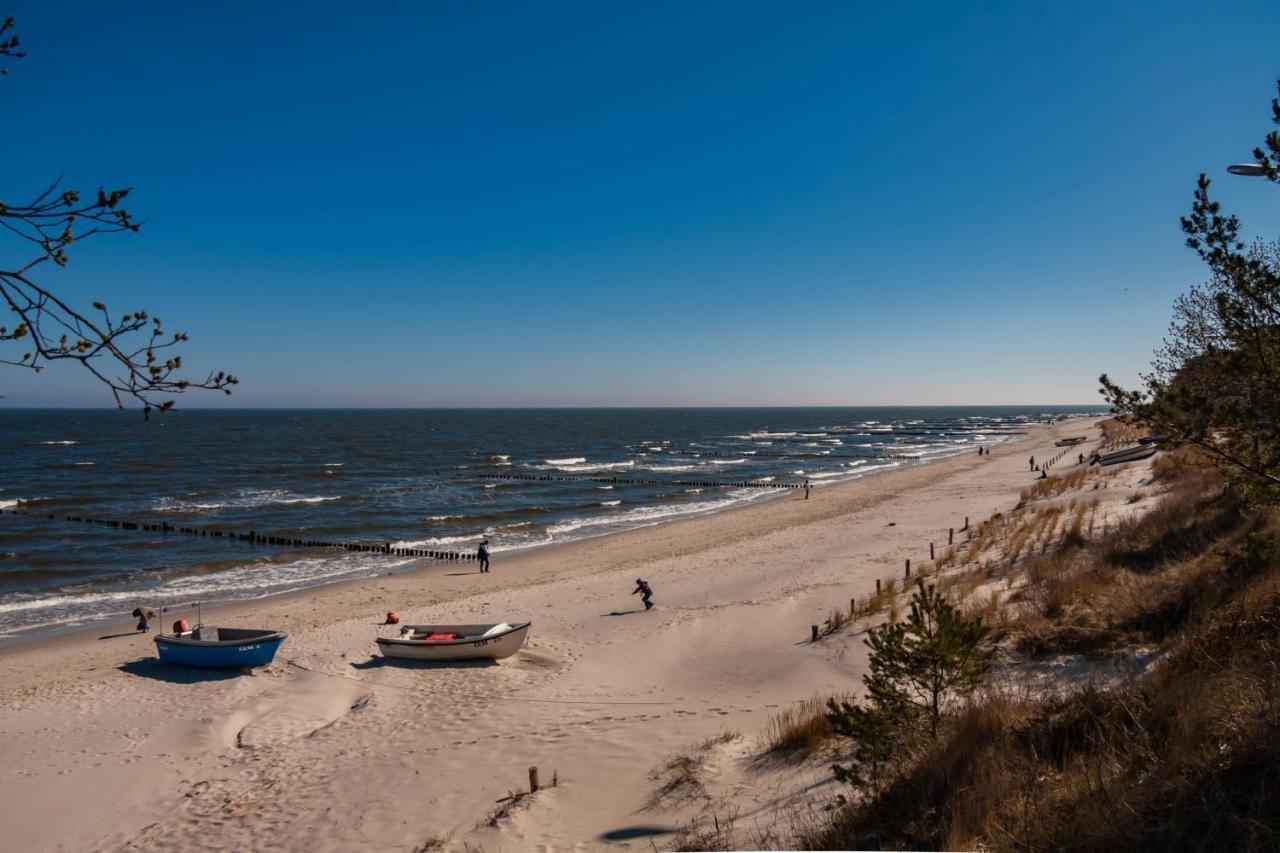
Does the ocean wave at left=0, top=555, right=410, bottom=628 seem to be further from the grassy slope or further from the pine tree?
the grassy slope

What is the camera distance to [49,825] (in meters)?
10.6

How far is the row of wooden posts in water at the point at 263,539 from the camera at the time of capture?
32.6m

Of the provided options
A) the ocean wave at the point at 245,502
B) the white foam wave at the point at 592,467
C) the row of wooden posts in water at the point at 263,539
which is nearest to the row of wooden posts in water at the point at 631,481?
the white foam wave at the point at 592,467

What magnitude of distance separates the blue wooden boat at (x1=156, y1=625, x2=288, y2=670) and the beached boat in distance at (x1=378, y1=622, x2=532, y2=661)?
8.91ft

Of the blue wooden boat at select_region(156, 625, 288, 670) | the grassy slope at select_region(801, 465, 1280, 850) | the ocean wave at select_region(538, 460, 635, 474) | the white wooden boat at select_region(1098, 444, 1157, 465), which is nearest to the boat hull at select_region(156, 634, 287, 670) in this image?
the blue wooden boat at select_region(156, 625, 288, 670)

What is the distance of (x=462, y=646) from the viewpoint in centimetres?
1723

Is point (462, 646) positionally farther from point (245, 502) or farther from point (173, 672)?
point (245, 502)

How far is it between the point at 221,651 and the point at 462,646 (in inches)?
237

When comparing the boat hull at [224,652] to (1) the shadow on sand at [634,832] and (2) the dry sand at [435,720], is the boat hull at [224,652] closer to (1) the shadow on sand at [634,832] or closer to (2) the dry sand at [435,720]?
(2) the dry sand at [435,720]

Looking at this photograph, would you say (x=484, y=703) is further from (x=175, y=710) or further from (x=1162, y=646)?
(x=1162, y=646)

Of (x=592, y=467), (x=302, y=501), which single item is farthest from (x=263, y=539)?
(x=592, y=467)

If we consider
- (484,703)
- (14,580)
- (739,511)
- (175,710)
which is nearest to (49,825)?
(175,710)

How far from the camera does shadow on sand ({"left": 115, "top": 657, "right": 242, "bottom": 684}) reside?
55.9 feet

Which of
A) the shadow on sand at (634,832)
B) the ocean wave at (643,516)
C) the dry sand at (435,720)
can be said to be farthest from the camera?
the ocean wave at (643,516)
